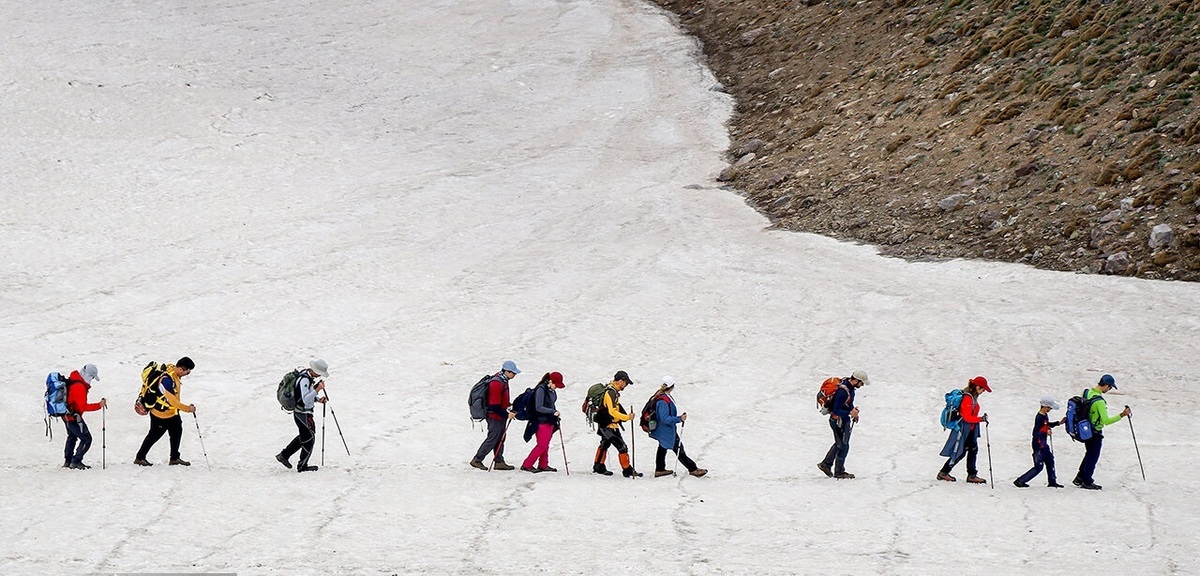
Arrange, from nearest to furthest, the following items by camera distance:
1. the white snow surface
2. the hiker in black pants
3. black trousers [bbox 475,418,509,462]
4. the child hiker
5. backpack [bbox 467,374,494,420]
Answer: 1. the white snow surface
2. the hiker in black pants
3. the child hiker
4. backpack [bbox 467,374,494,420]
5. black trousers [bbox 475,418,509,462]

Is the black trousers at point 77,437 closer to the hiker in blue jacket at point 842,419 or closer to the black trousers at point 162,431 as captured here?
the black trousers at point 162,431

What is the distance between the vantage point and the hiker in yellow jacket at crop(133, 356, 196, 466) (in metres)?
14.3

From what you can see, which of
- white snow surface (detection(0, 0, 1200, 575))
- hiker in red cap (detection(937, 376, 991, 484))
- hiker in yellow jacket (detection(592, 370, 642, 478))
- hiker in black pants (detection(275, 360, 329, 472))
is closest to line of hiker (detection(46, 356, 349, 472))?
hiker in black pants (detection(275, 360, 329, 472))

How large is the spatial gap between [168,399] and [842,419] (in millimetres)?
8179

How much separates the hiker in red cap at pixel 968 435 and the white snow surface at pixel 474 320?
35 cm

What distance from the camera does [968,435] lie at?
14.7 m

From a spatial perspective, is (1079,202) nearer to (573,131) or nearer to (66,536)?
(573,131)

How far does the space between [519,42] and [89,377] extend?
103 ft

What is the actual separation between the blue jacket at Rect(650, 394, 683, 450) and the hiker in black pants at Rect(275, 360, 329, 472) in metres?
4.04

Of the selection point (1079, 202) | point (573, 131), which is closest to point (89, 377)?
point (1079, 202)

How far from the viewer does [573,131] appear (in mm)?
36500

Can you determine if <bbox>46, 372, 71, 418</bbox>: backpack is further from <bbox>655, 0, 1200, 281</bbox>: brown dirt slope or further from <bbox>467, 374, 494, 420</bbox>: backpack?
<bbox>655, 0, 1200, 281</bbox>: brown dirt slope

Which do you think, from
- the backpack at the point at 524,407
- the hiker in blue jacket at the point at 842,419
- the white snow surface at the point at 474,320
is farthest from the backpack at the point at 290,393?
the hiker in blue jacket at the point at 842,419

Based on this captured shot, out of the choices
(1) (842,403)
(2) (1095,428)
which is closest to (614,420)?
(1) (842,403)
